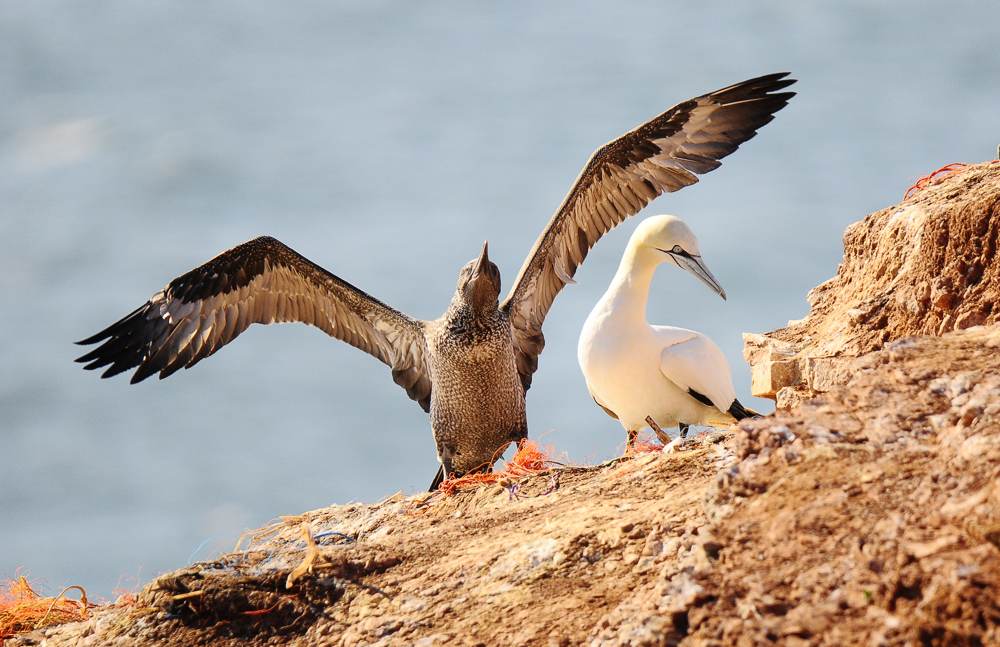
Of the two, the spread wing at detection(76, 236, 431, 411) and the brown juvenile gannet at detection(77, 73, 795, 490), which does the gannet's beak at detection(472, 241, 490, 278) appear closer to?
the brown juvenile gannet at detection(77, 73, 795, 490)

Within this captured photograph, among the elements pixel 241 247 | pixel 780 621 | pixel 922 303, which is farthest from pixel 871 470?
pixel 241 247

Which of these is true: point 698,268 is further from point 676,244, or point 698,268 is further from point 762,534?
point 762,534

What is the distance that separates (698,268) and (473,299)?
1967mm

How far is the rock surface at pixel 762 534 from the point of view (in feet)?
9.43

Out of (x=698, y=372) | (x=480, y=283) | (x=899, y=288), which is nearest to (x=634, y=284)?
(x=698, y=372)

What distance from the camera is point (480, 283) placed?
7.95 meters

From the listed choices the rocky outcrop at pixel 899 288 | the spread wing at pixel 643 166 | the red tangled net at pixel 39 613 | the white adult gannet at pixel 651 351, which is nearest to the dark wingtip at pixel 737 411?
the white adult gannet at pixel 651 351

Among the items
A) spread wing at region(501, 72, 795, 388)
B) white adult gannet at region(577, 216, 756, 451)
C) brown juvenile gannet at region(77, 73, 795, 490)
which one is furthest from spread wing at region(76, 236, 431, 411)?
white adult gannet at region(577, 216, 756, 451)

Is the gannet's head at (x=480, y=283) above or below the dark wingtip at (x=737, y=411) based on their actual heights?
above

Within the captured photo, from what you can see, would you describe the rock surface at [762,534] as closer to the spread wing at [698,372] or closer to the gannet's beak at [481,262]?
the spread wing at [698,372]

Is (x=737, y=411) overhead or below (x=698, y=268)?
below

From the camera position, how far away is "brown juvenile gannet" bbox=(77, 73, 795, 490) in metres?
8.22

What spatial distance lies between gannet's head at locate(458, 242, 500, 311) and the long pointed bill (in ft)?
5.16

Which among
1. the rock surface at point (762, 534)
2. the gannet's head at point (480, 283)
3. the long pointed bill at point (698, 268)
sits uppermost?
the gannet's head at point (480, 283)
